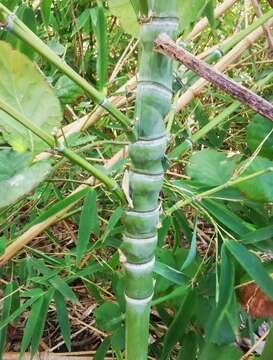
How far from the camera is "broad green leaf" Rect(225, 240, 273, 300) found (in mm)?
495

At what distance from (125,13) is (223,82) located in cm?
14

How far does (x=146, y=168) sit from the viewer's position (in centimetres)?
37

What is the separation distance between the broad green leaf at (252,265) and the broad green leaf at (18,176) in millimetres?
256

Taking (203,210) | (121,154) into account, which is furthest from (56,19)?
(203,210)

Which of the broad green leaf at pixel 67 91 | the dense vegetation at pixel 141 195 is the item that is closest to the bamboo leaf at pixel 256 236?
the dense vegetation at pixel 141 195

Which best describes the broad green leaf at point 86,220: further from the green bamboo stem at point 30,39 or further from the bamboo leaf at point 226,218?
the green bamboo stem at point 30,39

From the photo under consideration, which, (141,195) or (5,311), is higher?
(141,195)

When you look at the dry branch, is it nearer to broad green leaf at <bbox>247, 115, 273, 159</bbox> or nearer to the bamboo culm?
the bamboo culm

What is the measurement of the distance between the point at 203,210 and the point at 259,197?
0.05 meters

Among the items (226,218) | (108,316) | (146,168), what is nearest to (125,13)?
(146,168)

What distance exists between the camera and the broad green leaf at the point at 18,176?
31 cm

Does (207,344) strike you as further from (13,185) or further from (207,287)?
(13,185)

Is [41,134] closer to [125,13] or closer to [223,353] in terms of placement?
[125,13]

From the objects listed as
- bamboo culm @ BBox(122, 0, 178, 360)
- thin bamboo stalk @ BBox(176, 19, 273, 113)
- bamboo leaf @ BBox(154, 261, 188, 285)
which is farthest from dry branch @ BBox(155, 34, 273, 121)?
thin bamboo stalk @ BBox(176, 19, 273, 113)
